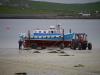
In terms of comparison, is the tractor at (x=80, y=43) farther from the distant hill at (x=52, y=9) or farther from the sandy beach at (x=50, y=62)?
the distant hill at (x=52, y=9)

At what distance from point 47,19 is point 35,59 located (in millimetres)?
531

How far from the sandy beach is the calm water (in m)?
0.11

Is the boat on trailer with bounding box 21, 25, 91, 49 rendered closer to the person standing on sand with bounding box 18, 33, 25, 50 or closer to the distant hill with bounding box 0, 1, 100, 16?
the person standing on sand with bounding box 18, 33, 25, 50

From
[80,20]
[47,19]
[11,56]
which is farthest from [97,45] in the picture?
[11,56]

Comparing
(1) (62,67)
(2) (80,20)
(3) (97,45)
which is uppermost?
(2) (80,20)

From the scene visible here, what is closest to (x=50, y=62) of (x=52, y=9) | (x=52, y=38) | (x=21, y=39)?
(x=52, y=38)

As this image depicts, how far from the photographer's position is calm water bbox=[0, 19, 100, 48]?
364 cm

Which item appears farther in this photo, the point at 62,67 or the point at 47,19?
the point at 47,19

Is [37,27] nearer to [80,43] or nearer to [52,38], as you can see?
[52,38]

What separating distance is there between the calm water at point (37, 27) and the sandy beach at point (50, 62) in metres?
0.11

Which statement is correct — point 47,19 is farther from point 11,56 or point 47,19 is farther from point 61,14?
point 11,56

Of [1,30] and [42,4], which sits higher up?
[42,4]

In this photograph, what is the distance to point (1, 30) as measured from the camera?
3.65 m

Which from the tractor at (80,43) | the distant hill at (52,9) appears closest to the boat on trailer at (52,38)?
the tractor at (80,43)
